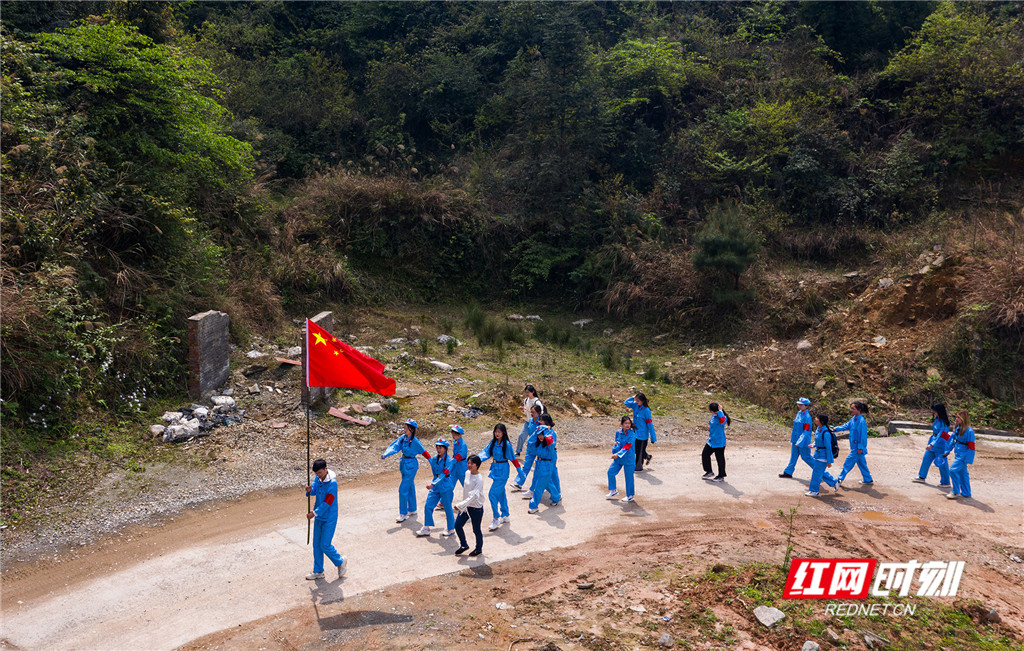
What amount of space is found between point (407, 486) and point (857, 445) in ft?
26.4

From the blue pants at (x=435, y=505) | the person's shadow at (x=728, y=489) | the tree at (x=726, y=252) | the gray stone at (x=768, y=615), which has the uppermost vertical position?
the tree at (x=726, y=252)

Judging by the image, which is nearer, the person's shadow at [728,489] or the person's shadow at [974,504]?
the person's shadow at [974,504]

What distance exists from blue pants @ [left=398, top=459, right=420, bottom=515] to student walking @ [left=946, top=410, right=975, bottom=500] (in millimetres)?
9312

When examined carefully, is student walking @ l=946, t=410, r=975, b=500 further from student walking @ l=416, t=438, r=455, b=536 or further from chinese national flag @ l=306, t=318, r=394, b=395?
chinese national flag @ l=306, t=318, r=394, b=395

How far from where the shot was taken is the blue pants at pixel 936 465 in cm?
1222

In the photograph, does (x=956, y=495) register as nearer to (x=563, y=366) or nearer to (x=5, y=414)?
(x=563, y=366)

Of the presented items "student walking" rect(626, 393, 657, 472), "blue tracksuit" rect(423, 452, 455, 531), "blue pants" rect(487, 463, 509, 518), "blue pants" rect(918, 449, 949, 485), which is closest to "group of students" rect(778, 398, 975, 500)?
"blue pants" rect(918, 449, 949, 485)

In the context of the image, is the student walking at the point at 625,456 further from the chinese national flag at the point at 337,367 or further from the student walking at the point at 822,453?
the chinese national flag at the point at 337,367

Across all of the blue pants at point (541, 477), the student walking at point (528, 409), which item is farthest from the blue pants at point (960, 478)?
the student walking at point (528, 409)

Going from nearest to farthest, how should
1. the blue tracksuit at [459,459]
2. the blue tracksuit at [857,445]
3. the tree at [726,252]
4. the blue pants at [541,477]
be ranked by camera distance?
the blue tracksuit at [459,459] < the blue pants at [541,477] < the blue tracksuit at [857,445] < the tree at [726,252]

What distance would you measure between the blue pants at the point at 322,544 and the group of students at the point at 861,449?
26.6 feet

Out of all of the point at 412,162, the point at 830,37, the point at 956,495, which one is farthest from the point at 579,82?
the point at 956,495

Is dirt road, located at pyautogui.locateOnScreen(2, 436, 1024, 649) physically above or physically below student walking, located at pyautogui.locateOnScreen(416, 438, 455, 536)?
below

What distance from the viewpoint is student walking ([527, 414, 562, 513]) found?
35.0 ft
